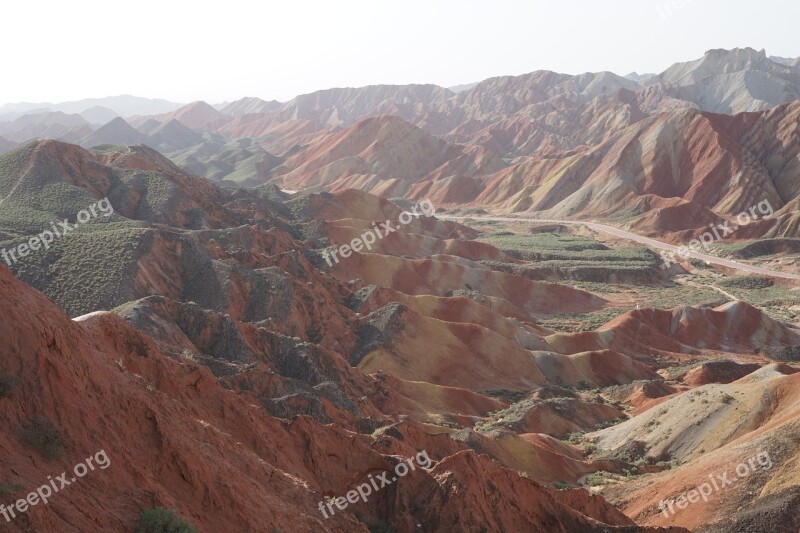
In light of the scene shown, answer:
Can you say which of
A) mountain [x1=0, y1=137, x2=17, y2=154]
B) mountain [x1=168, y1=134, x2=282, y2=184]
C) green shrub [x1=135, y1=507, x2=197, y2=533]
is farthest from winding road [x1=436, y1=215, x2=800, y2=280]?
mountain [x1=0, y1=137, x2=17, y2=154]

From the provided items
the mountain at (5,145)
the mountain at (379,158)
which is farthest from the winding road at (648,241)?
the mountain at (5,145)

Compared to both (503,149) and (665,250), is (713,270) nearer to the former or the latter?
(665,250)

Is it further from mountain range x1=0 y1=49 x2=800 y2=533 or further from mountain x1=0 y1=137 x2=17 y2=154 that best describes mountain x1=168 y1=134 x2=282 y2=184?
mountain range x1=0 y1=49 x2=800 y2=533

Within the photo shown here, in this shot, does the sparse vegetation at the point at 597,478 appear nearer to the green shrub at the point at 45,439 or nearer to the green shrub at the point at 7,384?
the green shrub at the point at 45,439

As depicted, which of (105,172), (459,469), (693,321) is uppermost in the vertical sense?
(105,172)

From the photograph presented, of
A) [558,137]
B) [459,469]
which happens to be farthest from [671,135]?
[459,469]

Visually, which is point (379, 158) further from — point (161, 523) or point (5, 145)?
point (161, 523)

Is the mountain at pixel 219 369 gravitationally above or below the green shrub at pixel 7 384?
below
